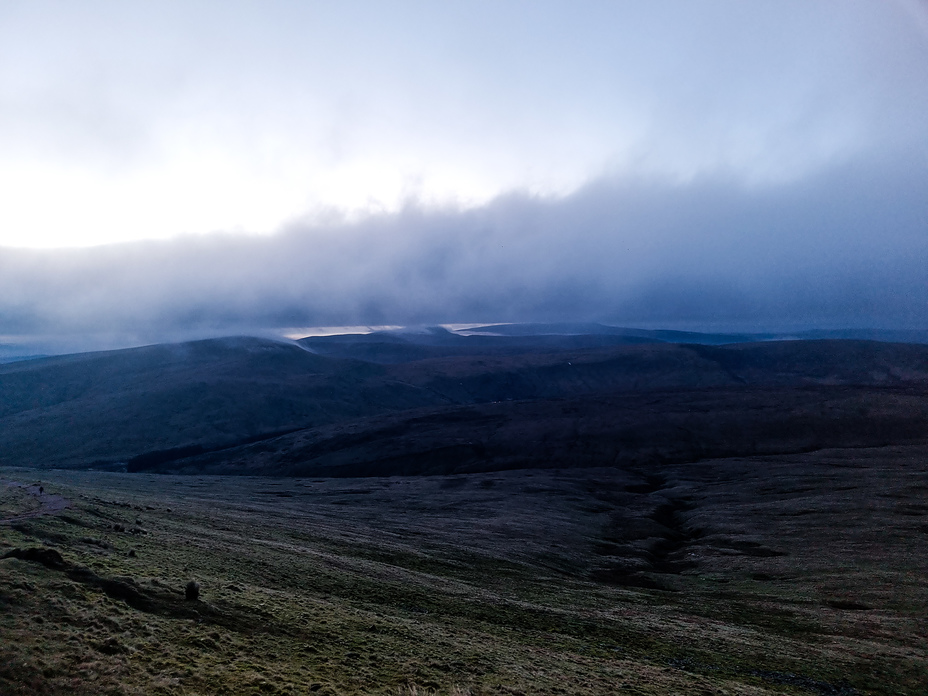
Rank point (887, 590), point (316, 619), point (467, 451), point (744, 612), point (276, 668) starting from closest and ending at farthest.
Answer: point (276, 668) → point (316, 619) → point (744, 612) → point (887, 590) → point (467, 451)

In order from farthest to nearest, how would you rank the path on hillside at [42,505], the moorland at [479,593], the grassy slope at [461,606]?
the path on hillside at [42,505] → the moorland at [479,593] → the grassy slope at [461,606]

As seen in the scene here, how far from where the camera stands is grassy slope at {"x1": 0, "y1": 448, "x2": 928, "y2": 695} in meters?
20.5

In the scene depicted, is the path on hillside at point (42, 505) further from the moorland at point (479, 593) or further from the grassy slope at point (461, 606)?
the grassy slope at point (461, 606)

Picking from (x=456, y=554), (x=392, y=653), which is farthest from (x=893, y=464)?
(x=392, y=653)

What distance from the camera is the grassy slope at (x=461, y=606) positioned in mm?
20469

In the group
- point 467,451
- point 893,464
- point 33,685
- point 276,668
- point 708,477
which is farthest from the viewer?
point 467,451

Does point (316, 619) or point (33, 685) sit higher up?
point (33, 685)

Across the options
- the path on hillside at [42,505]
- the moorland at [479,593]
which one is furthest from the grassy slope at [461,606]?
the path on hillside at [42,505]

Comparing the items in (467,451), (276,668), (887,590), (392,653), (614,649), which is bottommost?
(467,451)

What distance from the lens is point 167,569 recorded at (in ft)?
97.7

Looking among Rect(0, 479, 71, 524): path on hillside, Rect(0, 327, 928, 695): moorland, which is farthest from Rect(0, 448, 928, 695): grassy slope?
Rect(0, 479, 71, 524): path on hillside

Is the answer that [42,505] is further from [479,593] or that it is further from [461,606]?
[479,593]

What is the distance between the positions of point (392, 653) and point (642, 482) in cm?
11718

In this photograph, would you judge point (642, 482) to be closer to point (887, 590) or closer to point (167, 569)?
point (887, 590)
